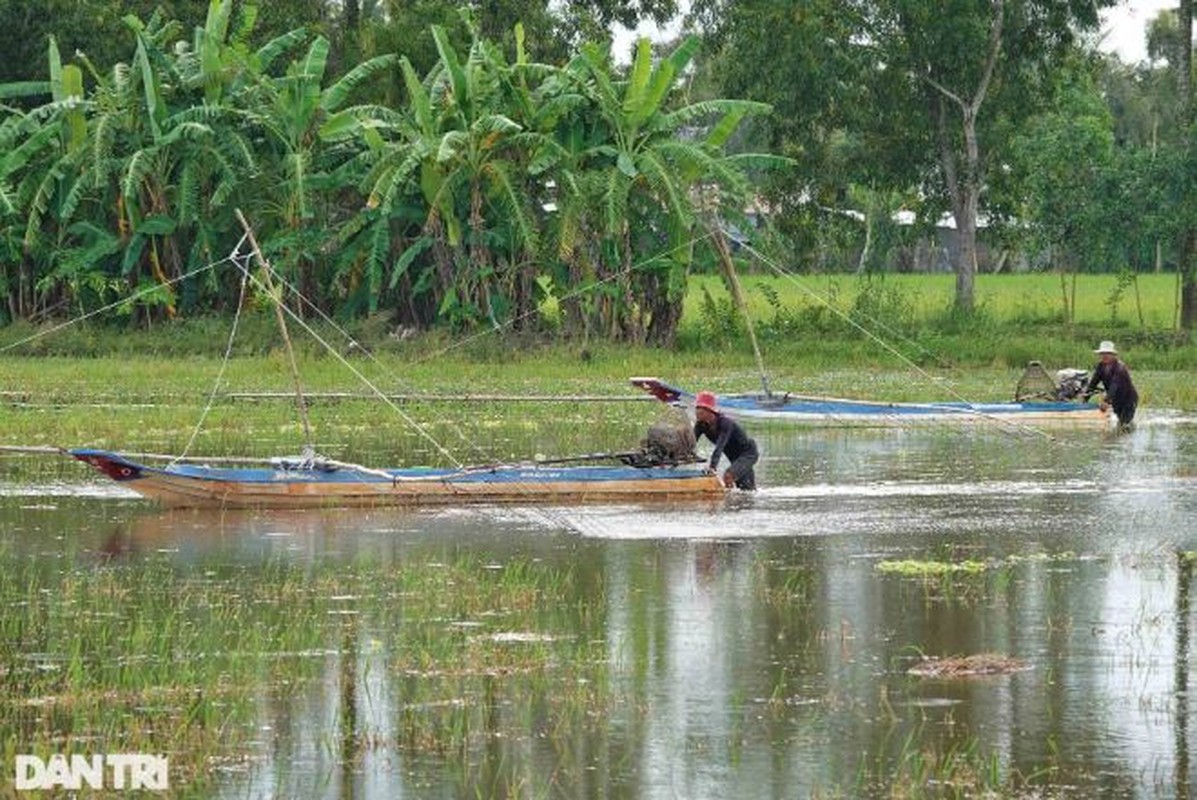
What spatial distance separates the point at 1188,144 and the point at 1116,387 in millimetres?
9979

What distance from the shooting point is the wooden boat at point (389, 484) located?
593 inches

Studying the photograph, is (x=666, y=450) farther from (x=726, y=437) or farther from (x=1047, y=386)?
(x=1047, y=386)

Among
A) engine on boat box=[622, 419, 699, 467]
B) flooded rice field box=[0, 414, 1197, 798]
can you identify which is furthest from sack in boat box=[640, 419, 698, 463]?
flooded rice field box=[0, 414, 1197, 798]

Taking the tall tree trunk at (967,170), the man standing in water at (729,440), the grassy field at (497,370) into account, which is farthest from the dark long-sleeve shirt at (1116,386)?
the tall tree trunk at (967,170)

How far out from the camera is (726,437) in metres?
16.1

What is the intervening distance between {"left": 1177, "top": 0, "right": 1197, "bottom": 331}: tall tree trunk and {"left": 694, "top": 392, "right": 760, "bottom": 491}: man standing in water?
15768mm

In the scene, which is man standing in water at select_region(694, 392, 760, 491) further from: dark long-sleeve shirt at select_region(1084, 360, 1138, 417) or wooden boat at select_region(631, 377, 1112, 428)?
dark long-sleeve shirt at select_region(1084, 360, 1138, 417)

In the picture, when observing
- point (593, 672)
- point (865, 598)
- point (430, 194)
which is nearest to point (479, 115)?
point (430, 194)

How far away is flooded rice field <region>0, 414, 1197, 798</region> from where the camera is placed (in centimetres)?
834

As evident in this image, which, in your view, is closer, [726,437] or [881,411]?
[726,437]

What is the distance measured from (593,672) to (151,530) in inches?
208

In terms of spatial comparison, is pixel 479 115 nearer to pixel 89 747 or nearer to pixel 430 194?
pixel 430 194

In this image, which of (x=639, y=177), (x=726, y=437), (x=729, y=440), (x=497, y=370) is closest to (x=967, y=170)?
(x=639, y=177)

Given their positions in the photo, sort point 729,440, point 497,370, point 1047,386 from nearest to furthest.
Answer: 1. point 729,440
2. point 1047,386
3. point 497,370
